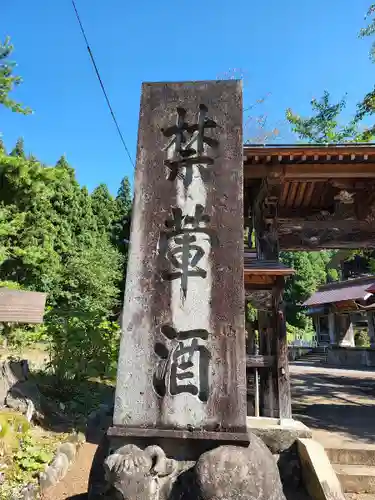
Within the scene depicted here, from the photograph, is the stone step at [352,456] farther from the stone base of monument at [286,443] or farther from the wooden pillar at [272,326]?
the wooden pillar at [272,326]

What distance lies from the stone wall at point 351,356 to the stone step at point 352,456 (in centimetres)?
1672

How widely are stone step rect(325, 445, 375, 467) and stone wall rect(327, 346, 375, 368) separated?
1672 cm

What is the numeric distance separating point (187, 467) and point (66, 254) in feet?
64.6

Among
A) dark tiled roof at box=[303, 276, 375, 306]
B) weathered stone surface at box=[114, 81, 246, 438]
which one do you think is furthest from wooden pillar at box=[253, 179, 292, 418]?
dark tiled roof at box=[303, 276, 375, 306]

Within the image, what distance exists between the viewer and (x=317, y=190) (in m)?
7.94

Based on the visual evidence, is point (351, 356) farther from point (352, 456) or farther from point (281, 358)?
point (352, 456)

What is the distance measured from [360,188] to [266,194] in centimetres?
212

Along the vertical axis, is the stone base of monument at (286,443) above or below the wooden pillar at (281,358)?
below

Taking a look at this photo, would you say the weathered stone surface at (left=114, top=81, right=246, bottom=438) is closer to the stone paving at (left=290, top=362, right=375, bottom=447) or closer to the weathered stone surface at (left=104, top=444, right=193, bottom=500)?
the weathered stone surface at (left=104, top=444, right=193, bottom=500)

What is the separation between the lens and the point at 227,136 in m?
4.09

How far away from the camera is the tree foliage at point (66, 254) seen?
902 centimetres

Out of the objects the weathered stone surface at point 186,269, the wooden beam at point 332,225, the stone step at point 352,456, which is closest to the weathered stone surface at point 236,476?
the weathered stone surface at point 186,269

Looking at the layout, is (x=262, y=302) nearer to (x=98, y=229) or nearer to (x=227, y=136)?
(x=227, y=136)

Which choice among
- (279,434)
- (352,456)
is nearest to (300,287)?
(352,456)
